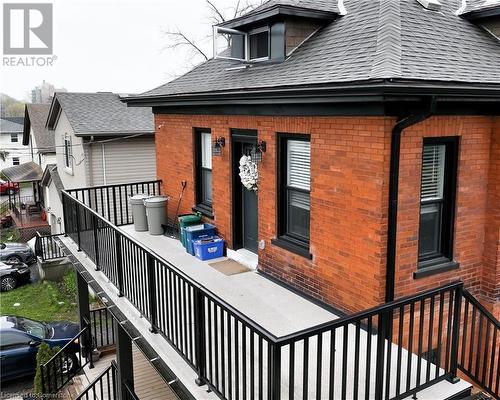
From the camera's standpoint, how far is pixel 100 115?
61.5ft

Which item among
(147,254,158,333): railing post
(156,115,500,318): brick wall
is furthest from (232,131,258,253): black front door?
(147,254,158,333): railing post

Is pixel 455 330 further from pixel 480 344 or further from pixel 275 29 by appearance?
pixel 275 29

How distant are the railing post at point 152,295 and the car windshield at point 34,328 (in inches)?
334

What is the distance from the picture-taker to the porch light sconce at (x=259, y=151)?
680 cm

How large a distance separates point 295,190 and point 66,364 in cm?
748

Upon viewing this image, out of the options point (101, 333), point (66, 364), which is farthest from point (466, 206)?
point (66, 364)

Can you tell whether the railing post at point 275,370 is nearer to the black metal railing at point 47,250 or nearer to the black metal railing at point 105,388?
the black metal railing at point 105,388

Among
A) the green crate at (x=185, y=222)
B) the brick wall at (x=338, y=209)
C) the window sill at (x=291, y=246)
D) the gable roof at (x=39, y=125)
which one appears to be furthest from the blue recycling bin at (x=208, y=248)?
the gable roof at (x=39, y=125)

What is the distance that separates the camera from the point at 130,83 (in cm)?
5300

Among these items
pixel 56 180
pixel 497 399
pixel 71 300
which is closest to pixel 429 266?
pixel 497 399

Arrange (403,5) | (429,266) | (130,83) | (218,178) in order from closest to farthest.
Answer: (429,266) → (403,5) → (218,178) → (130,83)

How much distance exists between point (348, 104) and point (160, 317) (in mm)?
3182

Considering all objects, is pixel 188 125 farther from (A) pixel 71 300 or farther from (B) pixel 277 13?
(A) pixel 71 300

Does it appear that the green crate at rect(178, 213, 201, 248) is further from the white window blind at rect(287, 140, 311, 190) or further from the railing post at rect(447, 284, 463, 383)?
the railing post at rect(447, 284, 463, 383)
